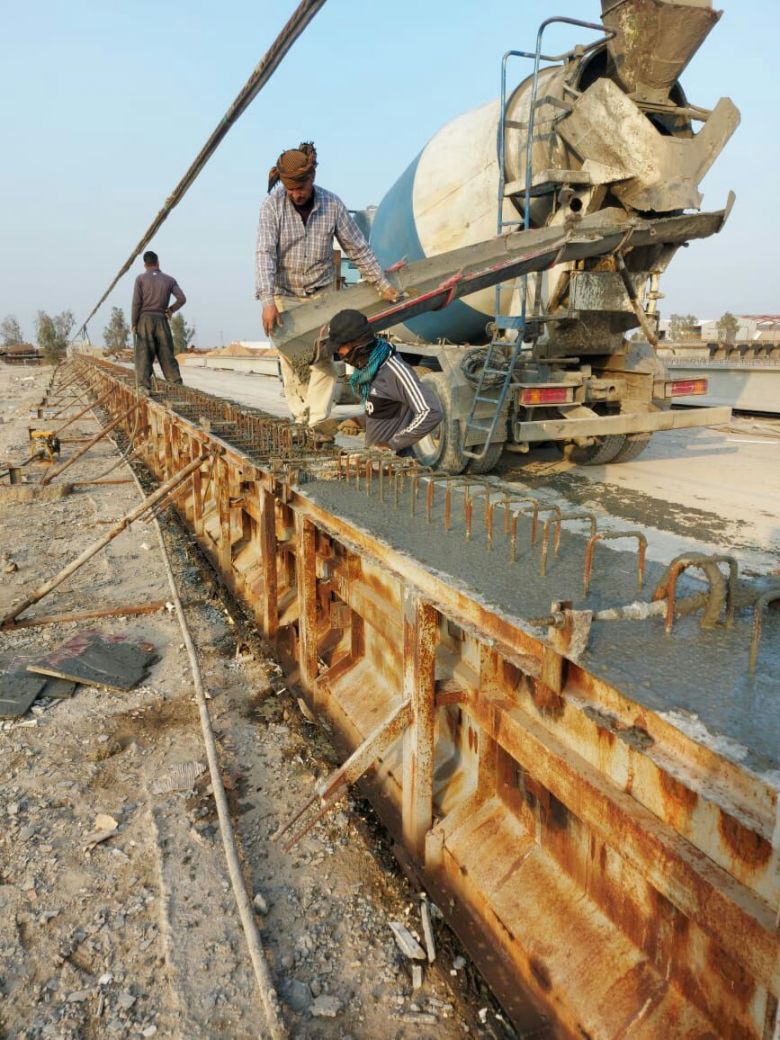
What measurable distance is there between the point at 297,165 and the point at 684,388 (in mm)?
3921

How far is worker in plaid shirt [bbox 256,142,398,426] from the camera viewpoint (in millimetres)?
5062

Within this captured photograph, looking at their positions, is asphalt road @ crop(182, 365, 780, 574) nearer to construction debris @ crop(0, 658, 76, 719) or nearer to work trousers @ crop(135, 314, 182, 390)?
construction debris @ crop(0, 658, 76, 719)

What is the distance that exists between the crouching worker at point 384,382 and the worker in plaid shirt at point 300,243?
93 cm

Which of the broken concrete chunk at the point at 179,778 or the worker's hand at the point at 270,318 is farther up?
the worker's hand at the point at 270,318

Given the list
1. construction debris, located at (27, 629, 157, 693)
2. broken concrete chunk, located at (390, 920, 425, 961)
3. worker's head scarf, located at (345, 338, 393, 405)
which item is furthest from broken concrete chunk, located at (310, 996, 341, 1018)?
worker's head scarf, located at (345, 338, 393, 405)

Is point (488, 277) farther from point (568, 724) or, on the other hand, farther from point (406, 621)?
point (568, 724)

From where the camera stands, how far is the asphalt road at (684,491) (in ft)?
14.1

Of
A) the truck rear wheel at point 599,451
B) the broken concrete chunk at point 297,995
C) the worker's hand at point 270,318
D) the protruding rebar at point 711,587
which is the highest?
the worker's hand at point 270,318

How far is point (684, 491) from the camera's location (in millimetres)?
5781

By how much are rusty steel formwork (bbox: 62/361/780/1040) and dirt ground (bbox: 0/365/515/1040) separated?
0.26m

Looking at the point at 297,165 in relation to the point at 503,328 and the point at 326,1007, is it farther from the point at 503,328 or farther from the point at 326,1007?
the point at 326,1007

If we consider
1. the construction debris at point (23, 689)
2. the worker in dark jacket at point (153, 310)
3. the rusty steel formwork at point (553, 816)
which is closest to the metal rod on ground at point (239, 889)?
the rusty steel formwork at point (553, 816)

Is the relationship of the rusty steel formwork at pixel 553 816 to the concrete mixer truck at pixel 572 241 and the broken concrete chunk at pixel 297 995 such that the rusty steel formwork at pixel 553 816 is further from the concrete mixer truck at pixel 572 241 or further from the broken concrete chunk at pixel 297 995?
the concrete mixer truck at pixel 572 241

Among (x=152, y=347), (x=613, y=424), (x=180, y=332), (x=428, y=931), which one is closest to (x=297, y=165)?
(x=613, y=424)
